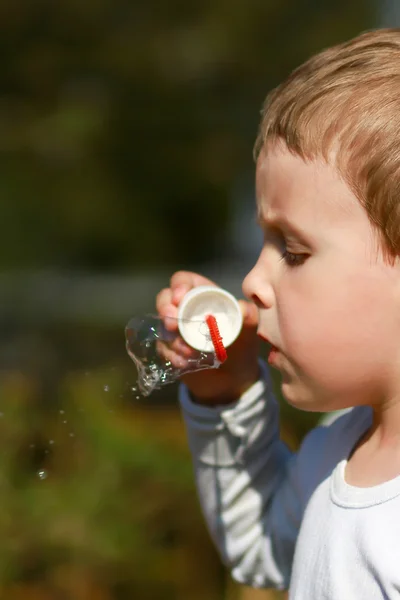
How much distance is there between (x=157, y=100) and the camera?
5.52m

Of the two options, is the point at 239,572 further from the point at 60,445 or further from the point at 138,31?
the point at 138,31

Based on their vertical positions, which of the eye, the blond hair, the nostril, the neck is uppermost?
the blond hair

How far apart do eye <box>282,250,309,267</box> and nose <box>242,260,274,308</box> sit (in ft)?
0.13

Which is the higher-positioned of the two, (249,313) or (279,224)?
(279,224)

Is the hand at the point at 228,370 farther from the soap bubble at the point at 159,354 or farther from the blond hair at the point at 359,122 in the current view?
the blond hair at the point at 359,122

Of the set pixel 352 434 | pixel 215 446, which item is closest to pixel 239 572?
pixel 215 446

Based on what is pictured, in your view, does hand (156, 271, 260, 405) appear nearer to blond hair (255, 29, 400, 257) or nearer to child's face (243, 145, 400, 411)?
child's face (243, 145, 400, 411)

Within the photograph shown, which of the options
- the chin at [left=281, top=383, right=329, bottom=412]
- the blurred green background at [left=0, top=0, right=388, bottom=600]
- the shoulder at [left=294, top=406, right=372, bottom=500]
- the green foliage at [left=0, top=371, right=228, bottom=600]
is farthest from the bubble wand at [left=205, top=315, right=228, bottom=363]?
the blurred green background at [left=0, top=0, right=388, bottom=600]

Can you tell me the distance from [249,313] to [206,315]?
10 centimetres

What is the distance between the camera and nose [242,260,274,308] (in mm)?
1214

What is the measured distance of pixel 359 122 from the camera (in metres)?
1.10

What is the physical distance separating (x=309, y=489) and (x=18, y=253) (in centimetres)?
423

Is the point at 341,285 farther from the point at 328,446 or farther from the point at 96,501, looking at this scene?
the point at 96,501

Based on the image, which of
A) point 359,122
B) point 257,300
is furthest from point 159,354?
point 359,122
